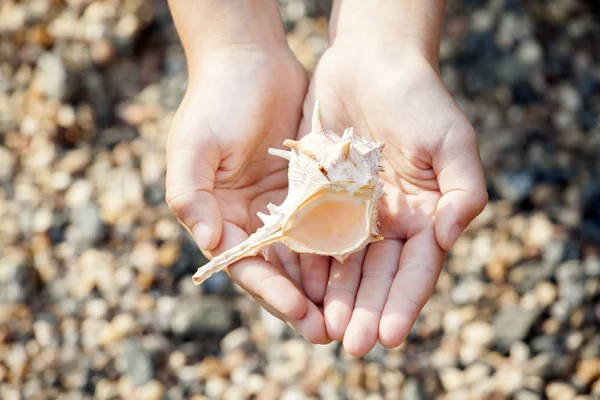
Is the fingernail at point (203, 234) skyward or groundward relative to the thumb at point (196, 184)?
groundward

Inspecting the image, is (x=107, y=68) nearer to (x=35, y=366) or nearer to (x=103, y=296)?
(x=103, y=296)

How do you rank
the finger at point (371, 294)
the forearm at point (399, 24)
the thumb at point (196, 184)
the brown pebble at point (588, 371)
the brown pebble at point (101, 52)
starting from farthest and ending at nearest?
the brown pebble at point (101, 52), the brown pebble at point (588, 371), the forearm at point (399, 24), the thumb at point (196, 184), the finger at point (371, 294)

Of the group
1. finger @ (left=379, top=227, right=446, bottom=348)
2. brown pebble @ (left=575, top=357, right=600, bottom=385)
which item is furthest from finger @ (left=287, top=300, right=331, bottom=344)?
brown pebble @ (left=575, top=357, right=600, bottom=385)

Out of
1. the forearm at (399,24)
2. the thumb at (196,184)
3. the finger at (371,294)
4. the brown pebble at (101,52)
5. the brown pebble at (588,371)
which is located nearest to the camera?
the finger at (371,294)

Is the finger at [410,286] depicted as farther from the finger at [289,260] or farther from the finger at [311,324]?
the finger at [289,260]

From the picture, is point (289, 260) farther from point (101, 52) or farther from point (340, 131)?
point (101, 52)

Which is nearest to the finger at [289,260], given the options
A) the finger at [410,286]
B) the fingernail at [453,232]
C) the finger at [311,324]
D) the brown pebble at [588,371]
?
the finger at [311,324]

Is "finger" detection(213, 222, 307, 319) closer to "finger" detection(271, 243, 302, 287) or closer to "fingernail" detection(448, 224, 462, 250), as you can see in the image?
"finger" detection(271, 243, 302, 287)
